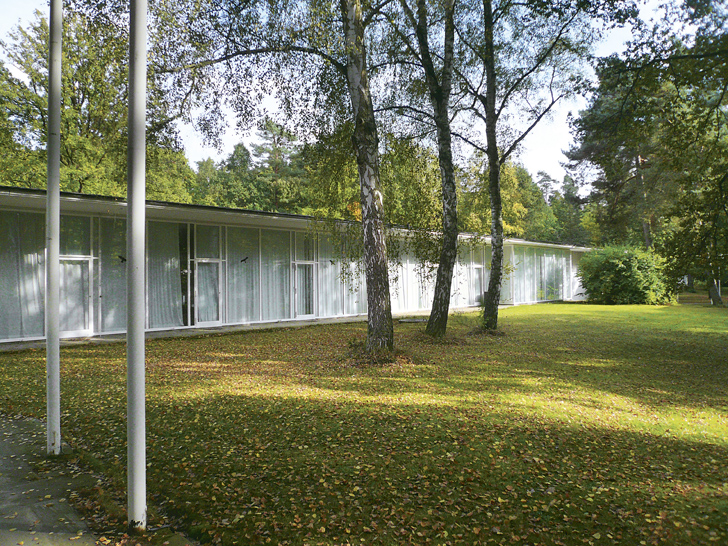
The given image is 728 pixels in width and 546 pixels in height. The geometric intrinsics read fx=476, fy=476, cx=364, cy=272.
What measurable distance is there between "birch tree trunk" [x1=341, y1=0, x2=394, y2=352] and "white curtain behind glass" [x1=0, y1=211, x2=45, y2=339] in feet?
27.1

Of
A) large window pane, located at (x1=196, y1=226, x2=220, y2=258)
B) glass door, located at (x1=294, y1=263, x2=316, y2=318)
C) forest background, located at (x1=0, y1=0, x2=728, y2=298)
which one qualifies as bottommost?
glass door, located at (x1=294, y1=263, x2=316, y2=318)

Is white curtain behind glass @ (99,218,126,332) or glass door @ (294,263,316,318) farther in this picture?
glass door @ (294,263,316,318)

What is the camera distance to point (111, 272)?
41.1 feet

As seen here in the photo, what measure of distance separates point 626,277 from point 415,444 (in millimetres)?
23532

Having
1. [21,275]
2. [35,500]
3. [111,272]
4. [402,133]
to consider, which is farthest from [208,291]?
[35,500]

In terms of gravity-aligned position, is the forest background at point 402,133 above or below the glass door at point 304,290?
above

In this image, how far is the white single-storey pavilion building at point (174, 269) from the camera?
11250 mm

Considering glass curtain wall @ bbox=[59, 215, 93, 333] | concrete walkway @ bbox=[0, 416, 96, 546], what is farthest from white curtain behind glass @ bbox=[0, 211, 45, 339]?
concrete walkway @ bbox=[0, 416, 96, 546]

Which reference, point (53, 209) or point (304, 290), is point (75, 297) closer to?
point (304, 290)

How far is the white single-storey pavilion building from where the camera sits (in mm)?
11250

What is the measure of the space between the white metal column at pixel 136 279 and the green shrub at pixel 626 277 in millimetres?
25361

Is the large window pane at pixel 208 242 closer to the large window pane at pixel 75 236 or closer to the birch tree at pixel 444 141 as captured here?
the large window pane at pixel 75 236

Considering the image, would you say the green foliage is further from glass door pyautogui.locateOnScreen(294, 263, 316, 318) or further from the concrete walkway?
the concrete walkway

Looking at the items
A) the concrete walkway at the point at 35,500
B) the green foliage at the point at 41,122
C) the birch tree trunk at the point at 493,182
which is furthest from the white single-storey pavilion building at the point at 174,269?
the concrete walkway at the point at 35,500
